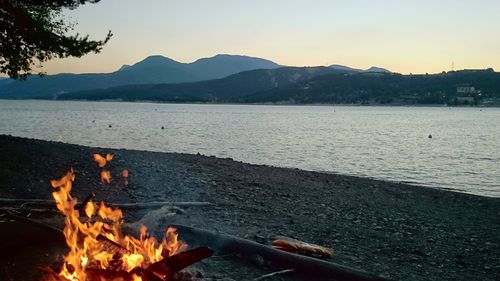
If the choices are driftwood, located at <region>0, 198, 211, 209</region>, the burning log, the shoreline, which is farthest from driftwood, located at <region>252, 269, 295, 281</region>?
driftwood, located at <region>0, 198, 211, 209</region>

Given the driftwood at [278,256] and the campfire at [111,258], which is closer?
the campfire at [111,258]

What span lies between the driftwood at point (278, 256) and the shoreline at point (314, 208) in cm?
128

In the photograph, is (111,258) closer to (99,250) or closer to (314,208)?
(99,250)

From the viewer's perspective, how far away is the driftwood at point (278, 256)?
324 inches

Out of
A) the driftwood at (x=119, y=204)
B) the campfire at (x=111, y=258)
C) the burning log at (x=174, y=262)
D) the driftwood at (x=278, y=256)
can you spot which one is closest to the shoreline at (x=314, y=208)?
the driftwood at (x=119, y=204)

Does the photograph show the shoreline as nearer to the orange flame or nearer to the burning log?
the orange flame

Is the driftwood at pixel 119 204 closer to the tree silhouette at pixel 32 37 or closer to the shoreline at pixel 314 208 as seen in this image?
the shoreline at pixel 314 208

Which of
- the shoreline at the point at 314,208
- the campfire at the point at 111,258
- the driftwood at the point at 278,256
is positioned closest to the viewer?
the campfire at the point at 111,258

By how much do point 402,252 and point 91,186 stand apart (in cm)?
1016

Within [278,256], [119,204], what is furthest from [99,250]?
[119,204]

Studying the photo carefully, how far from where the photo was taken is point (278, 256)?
8.72m

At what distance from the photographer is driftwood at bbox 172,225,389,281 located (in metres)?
8.23

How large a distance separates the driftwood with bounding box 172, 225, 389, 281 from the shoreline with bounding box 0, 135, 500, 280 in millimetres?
1285

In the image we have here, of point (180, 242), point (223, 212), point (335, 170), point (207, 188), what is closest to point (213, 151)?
point (335, 170)
